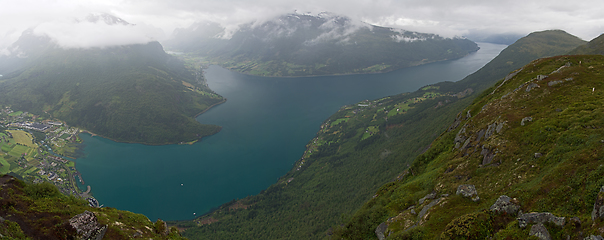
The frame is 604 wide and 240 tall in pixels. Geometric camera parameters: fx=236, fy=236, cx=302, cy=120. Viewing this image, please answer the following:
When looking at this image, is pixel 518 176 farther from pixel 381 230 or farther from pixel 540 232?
pixel 381 230

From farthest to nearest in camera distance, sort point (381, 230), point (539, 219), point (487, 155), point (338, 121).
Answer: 1. point (338, 121)
2. point (381, 230)
3. point (487, 155)
4. point (539, 219)

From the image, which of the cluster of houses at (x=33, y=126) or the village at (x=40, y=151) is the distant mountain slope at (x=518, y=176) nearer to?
the village at (x=40, y=151)

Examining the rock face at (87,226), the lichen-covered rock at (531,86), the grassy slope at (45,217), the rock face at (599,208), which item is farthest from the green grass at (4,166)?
the lichen-covered rock at (531,86)

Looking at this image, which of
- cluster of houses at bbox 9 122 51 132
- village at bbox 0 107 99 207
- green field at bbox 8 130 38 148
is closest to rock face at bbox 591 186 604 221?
village at bbox 0 107 99 207

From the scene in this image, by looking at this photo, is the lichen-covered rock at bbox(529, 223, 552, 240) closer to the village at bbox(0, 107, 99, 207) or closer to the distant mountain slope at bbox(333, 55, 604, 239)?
the distant mountain slope at bbox(333, 55, 604, 239)

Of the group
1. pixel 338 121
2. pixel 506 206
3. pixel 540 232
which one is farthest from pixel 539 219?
pixel 338 121

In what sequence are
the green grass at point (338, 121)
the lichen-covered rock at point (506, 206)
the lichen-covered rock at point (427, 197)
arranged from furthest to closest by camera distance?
the green grass at point (338, 121) → the lichen-covered rock at point (427, 197) → the lichen-covered rock at point (506, 206)

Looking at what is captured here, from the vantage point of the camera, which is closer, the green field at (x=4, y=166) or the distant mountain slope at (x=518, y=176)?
the distant mountain slope at (x=518, y=176)
